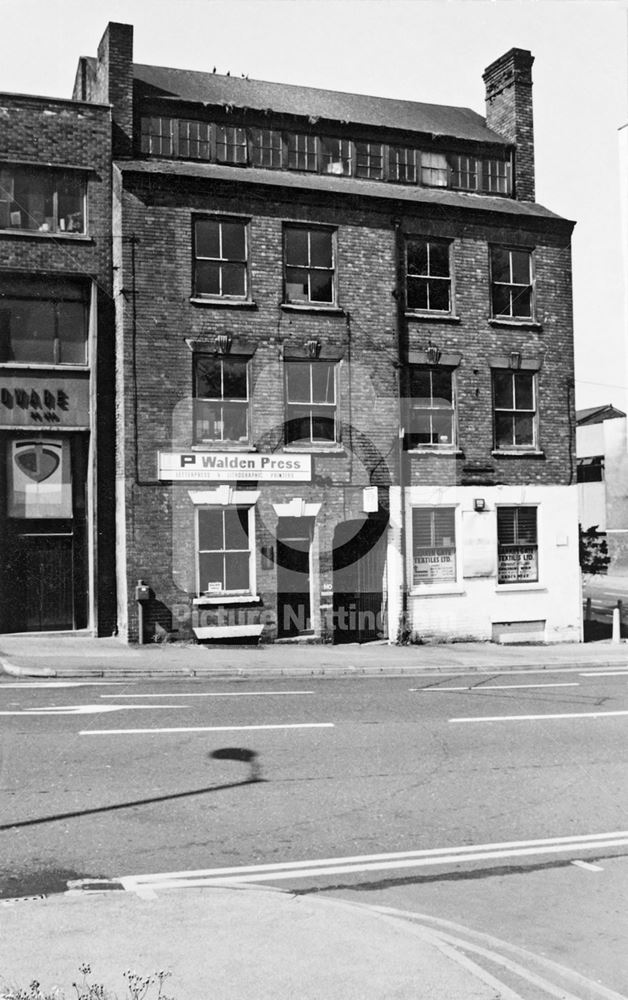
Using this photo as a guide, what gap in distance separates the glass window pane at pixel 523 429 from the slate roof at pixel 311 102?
7769mm

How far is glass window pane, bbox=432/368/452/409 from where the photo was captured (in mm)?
25016

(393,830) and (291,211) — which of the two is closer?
(393,830)

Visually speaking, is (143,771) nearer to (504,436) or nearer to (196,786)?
(196,786)

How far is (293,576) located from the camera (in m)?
23.4

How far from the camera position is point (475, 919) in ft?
23.3

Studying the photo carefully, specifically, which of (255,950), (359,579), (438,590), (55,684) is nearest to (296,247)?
(359,579)

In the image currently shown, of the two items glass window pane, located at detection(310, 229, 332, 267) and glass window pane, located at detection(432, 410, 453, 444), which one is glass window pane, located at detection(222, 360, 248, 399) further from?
glass window pane, located at detection(432, 410, 453, 444)

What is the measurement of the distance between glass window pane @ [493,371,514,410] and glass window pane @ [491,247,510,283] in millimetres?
2437

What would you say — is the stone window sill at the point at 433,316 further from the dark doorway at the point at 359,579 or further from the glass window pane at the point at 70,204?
the glass window pane at the point at 70,204

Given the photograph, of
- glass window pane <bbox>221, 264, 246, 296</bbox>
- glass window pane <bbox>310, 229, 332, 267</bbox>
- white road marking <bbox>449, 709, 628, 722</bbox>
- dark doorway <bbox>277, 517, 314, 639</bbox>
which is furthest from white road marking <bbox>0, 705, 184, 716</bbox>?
glass window pane <bbox>310, 229, 332, 267</bbox>

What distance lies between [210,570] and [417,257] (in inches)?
366

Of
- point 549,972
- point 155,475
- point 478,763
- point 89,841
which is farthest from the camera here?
point 155,475

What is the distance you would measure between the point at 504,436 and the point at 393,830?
58.1 ft

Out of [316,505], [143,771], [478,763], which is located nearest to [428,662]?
[316,505]
